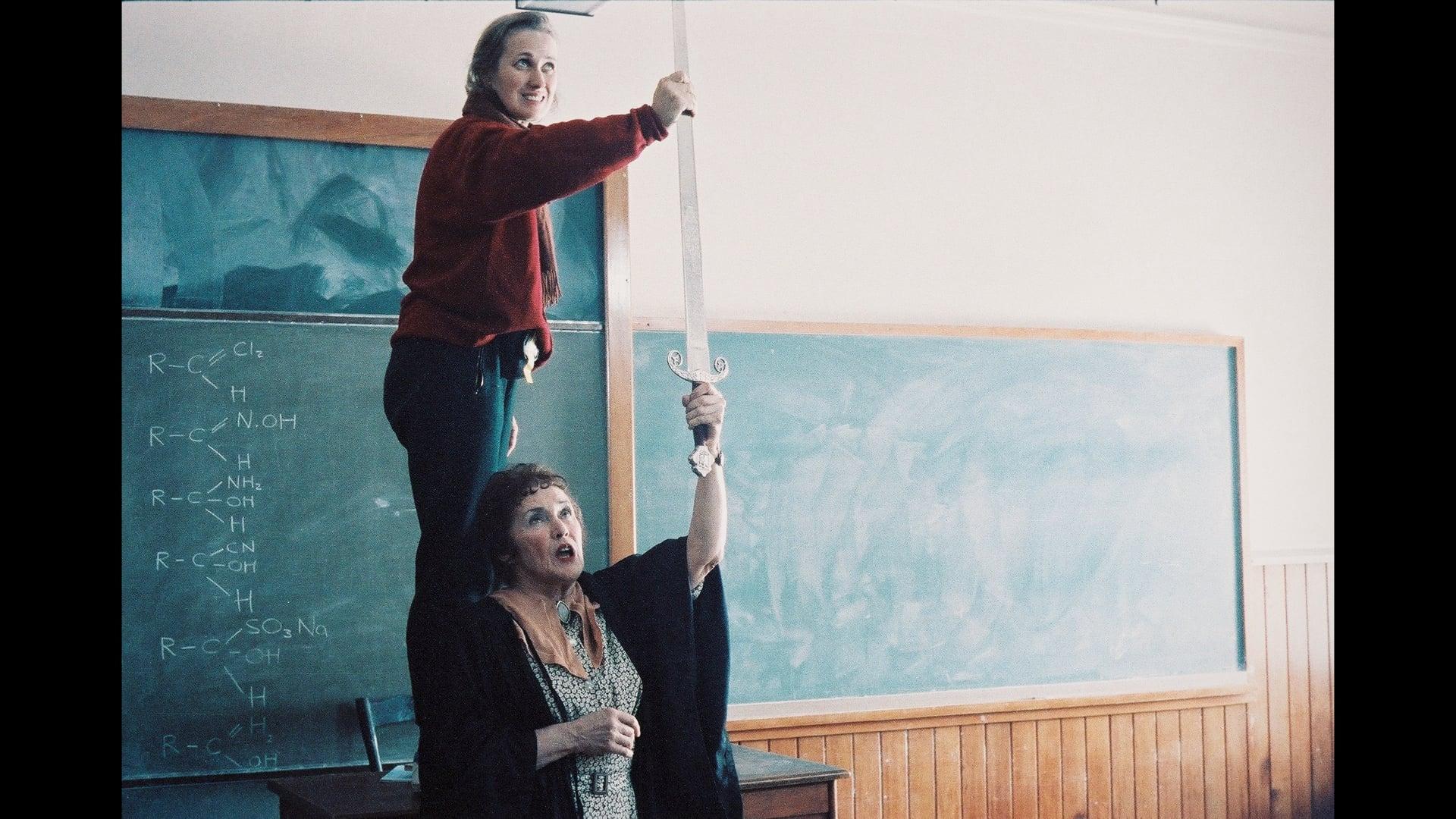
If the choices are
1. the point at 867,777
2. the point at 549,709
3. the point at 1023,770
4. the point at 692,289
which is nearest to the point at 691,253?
the point at 692,289

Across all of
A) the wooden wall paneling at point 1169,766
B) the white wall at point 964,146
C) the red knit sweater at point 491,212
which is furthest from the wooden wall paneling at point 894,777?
the red knit sweater at point 491,212

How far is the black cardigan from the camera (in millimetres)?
1930

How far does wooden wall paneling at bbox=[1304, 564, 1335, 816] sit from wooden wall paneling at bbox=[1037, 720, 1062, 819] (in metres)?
0.77

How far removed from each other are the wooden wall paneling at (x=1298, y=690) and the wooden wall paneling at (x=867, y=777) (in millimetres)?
1182

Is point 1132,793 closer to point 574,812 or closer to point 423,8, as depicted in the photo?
point 574,812

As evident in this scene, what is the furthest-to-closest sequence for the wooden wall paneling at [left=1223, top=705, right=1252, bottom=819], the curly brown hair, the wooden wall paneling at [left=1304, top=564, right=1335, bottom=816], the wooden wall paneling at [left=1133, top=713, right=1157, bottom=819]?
the wooden wall paneling at [left=1304, top=564, right=1335, bottom=816] < the wooden wall paneling at [left=1223, top=705, right=1252, bottom=819] < the wooden wall paneling at [left=1133, top=713, right=1157, bottom=819] < the curly brown hair

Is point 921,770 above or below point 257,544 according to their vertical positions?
below

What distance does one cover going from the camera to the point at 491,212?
2.03m

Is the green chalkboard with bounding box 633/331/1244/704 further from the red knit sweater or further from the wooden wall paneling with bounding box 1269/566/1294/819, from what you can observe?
the red knit sweater

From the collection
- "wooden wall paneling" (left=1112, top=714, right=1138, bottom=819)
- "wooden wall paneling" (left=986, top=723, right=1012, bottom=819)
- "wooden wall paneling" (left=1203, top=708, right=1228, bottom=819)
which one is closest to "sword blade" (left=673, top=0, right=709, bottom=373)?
"wooden wall paneling" (left=986, top=723, right=1012, bottom=819)

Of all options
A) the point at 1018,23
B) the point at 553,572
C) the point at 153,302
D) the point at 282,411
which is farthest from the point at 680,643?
the point at 1018,23

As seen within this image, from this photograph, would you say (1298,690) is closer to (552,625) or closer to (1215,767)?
(1215,767)

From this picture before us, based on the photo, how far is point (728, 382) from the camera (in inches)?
122

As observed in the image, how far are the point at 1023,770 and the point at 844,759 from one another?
466mm
